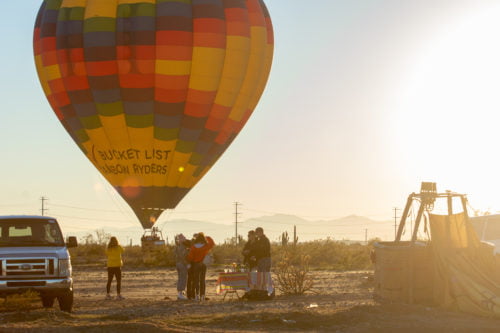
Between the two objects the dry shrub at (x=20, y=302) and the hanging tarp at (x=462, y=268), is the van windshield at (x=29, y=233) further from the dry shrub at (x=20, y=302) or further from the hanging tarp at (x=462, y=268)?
the hanging tarp at (x=462, y=268)

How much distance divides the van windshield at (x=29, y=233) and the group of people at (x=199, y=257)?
360cm

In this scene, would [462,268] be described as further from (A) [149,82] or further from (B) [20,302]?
(A) [149,82]

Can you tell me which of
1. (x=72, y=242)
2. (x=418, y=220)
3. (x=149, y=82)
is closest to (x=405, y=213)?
(x=418, y=220)

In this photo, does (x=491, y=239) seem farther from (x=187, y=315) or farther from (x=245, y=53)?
(x=245, y=53)

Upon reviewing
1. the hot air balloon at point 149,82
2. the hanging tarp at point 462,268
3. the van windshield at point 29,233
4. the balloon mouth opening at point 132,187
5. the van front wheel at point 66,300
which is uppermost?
the hot air balloon at point 149,82

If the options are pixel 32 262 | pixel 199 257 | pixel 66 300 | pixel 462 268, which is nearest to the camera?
pixel 462 268

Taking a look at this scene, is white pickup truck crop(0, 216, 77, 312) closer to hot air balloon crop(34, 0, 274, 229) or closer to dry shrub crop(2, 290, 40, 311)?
dry shrub crop(2, 290, 40, 311)

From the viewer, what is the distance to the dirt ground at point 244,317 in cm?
1602

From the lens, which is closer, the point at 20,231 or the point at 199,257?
the point at 20,231

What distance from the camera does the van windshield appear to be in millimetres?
20406

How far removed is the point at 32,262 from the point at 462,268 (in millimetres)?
9899

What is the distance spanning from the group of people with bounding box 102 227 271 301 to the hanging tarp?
5069 millimetres

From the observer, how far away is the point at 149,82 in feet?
103

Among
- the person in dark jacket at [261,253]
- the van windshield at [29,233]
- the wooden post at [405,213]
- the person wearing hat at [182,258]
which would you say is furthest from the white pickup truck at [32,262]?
the wooden post at [405,213]
